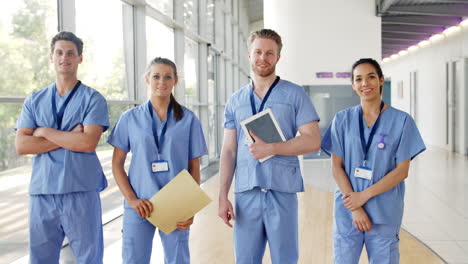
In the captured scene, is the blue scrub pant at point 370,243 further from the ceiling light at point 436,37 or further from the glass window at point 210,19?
the ceiling light at point 436,37

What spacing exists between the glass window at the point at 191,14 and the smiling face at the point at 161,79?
6.45 m

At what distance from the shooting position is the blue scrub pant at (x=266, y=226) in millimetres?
2037

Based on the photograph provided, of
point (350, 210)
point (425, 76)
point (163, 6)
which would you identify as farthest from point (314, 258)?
point (425, 76)

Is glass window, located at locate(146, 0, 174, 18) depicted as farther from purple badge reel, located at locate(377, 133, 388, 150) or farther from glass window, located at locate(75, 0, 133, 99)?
purple badge reel, located at locate(377, 133, 388, 150)

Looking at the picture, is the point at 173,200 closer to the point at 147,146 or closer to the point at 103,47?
the point at 147,146

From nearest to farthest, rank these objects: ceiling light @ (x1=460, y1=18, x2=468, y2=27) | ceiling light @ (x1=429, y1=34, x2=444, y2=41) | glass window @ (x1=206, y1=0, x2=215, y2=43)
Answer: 1. glass window @ (x1=206, y1=0, x2=215, y2=43)
2. ceiling light @ (x1=460, y1=18, x2=468, y2=27)
3. ceiling light @ (x1=429, y1=34, x2=444, y2=41)

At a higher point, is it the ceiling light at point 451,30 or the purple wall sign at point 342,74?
the ceiling light at point 451,30

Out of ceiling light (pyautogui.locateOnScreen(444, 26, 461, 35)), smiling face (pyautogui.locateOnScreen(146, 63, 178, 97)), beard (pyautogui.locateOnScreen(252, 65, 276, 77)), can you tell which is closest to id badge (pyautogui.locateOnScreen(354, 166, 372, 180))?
beard (pyautogui.locateOnScreen(252, 65, 276, 77))

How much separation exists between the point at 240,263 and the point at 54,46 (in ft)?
4.59

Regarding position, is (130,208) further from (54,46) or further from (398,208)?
(398,208)

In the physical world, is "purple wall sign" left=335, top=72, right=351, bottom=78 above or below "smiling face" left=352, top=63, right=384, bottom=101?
above

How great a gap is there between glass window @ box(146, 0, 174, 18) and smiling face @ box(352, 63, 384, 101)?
181 inches

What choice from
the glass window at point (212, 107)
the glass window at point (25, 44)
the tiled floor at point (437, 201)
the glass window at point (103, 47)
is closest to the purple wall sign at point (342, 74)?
the tiled floor at point (437, 201)

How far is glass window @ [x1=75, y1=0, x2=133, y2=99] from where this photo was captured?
191 inches
